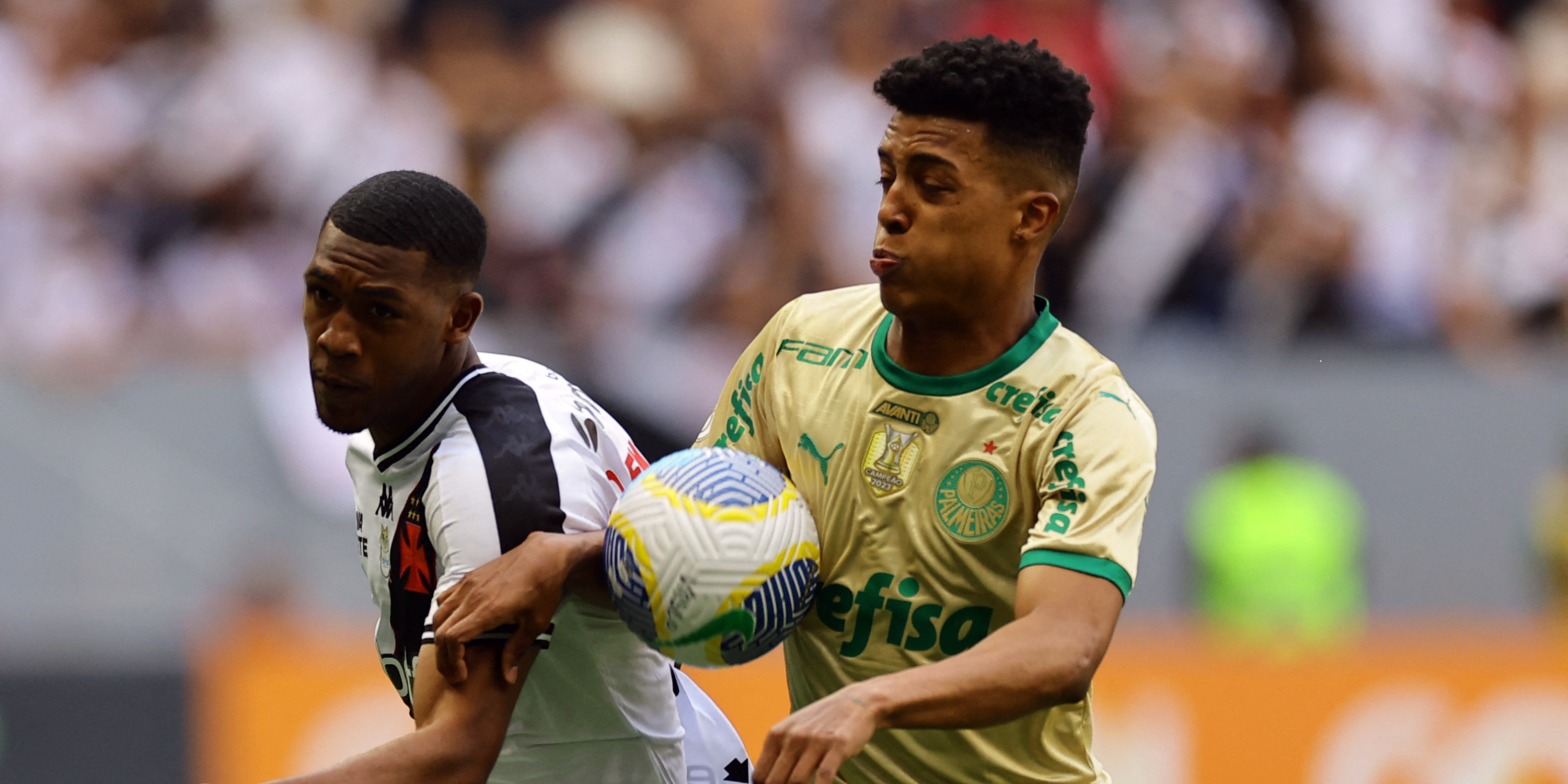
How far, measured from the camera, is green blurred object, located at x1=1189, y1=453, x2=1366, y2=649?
10.7 meters

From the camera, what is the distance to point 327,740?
8.80 metres

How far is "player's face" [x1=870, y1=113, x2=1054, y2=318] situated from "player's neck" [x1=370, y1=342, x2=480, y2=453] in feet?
3.11

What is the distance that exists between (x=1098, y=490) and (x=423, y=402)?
144cm

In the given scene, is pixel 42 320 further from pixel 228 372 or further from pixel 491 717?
pixel 491 717

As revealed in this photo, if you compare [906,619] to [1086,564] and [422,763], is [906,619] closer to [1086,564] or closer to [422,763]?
[1086,564]

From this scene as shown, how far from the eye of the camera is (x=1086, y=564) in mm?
3691

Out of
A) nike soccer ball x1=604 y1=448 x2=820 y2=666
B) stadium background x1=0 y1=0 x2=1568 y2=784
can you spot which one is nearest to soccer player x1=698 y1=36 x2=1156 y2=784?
nike soccer ball x1=604 y1=448 x2=820 y2=666

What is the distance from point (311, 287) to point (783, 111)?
7.71 meters

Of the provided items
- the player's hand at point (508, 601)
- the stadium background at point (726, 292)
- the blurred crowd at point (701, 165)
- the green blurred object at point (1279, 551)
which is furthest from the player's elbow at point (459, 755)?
the green blurred object at point (1279, 551)

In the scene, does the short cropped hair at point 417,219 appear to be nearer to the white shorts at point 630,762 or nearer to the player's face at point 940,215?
the player's face at point 940,215

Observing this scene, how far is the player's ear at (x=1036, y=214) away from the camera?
13.0 ft

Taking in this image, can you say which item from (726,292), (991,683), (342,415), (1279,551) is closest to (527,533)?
(342,415)

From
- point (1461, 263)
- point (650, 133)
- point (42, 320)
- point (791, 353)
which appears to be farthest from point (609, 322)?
point (791, 353)

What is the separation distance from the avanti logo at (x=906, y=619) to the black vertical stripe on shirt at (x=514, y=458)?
2.11 feet
